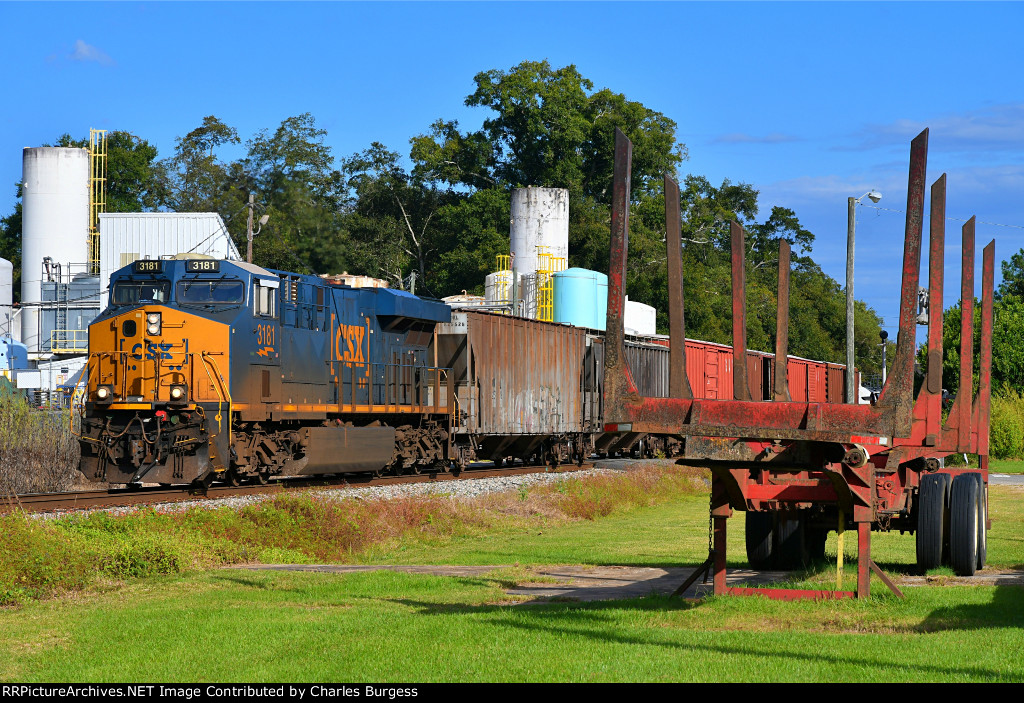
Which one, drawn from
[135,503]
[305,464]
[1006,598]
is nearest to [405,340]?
[305,464]

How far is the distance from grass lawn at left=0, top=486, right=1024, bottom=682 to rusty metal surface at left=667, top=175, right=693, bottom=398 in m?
1.95

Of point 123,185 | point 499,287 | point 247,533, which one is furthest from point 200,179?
point 247,533

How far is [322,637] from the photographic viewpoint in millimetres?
8828

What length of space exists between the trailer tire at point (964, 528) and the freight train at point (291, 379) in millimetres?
12439

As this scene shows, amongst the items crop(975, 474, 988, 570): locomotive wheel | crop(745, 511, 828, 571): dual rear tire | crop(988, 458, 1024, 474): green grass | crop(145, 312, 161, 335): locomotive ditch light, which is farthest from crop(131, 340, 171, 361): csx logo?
crop(988, 458, 1024, 474): green grass

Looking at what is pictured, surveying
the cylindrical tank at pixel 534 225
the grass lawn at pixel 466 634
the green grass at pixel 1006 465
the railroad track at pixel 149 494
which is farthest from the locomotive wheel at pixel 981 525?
the cylindrical tank at pixel 534 225

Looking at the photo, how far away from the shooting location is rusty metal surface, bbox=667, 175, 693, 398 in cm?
841

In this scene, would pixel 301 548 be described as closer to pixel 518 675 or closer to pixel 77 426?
pixel 518 675

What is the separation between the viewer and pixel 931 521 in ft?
40.4

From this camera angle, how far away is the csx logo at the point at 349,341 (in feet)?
76.6

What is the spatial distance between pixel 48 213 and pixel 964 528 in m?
57.9

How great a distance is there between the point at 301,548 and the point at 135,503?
537 centimetres

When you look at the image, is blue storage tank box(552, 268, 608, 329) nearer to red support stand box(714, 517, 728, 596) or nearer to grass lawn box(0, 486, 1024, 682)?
grass lawn box(0, 486, 1024, 682)

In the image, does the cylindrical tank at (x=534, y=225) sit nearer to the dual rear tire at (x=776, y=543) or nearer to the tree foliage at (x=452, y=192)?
the tree foliage at (x=452, y=192)
